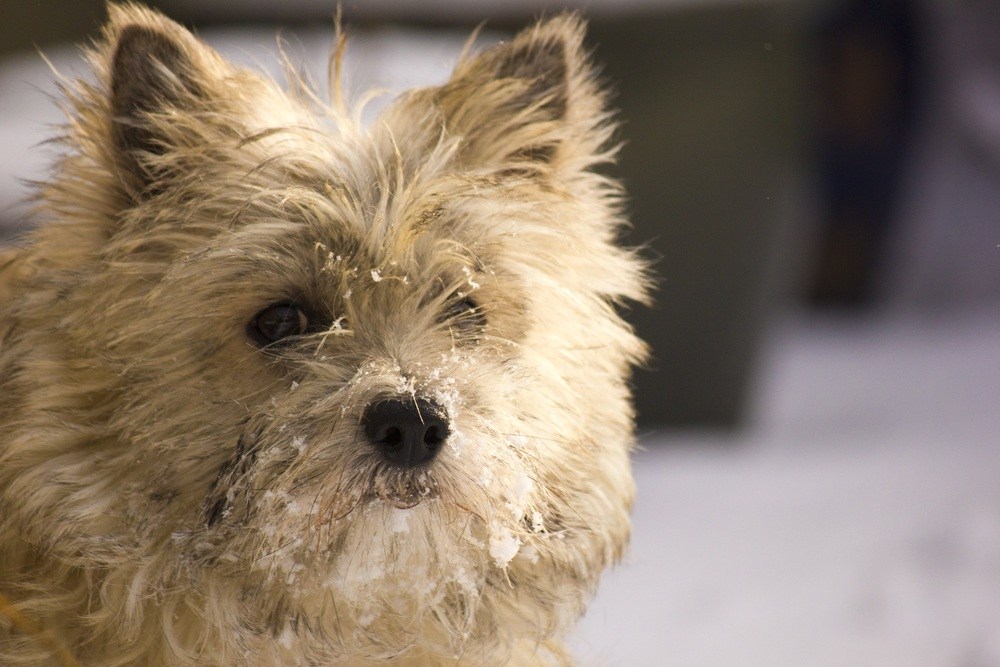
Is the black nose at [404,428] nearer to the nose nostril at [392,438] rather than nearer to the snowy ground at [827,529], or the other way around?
the nose nostril at [392,438]

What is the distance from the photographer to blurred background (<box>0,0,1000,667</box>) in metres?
3.20

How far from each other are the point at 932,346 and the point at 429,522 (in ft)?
15.9

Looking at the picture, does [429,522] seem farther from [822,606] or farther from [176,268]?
[822,606]

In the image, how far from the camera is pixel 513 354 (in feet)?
5.91

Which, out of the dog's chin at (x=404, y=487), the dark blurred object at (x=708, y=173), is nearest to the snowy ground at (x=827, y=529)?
the dark blurred object at (x=708, y=173)

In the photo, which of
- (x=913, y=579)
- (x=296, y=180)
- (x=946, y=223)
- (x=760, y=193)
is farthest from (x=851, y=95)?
(x=296, y=180)

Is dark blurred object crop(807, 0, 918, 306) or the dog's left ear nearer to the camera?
the dog's left ear

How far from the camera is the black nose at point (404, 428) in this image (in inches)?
58.4

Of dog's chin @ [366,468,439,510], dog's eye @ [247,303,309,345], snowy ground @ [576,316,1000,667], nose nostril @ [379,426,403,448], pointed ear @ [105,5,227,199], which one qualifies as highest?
pointed ear @ [105,5,227,199]

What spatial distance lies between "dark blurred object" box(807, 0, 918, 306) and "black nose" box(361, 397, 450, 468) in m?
4.84

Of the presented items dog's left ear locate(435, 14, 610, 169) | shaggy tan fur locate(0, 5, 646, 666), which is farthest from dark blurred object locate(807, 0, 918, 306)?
shaggy tan fur locate(0, 5, 646, 666)

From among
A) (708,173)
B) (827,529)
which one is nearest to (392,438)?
(827,529)

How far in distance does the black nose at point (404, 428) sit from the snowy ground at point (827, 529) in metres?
0.75

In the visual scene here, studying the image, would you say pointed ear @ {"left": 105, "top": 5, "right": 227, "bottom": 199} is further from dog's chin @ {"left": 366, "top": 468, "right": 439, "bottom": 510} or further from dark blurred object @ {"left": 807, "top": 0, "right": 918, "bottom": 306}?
dark blurred object @ {"left": 807, "top": 0, "right": 918, "bottom": 306}
